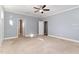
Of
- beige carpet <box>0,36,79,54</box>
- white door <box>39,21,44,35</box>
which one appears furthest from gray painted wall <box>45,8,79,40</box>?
white door <box>39,21,44,35</box>

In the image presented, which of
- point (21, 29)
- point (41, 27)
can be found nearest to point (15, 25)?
point (21, 29)

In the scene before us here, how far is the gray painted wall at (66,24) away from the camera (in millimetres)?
4746

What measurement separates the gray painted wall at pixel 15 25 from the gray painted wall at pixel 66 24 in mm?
1814

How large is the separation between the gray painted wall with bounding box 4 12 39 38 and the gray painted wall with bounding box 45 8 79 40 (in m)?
1.81

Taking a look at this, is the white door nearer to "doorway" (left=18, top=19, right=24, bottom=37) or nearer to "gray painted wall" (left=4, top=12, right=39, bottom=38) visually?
"gray painted wall" (left=4, top=12, right=39, bottom=38)

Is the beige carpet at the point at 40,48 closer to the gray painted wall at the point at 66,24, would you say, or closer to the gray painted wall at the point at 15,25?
the gray painted wall at the point at 66,24

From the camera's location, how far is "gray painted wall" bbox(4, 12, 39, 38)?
559 cm

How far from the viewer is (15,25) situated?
20.7 feet

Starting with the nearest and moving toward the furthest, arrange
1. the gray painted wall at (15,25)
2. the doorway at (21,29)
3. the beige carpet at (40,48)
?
the beige carpet at (40,48)
the gray painted wall at (15,25)
the doorway at (21,29)

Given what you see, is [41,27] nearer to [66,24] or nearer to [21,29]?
[21,29]

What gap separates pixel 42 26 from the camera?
8852 mm

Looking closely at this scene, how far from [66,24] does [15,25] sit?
360cm

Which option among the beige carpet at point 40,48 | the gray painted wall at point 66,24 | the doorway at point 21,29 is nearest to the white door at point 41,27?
the gray painted wall at point 66,24
